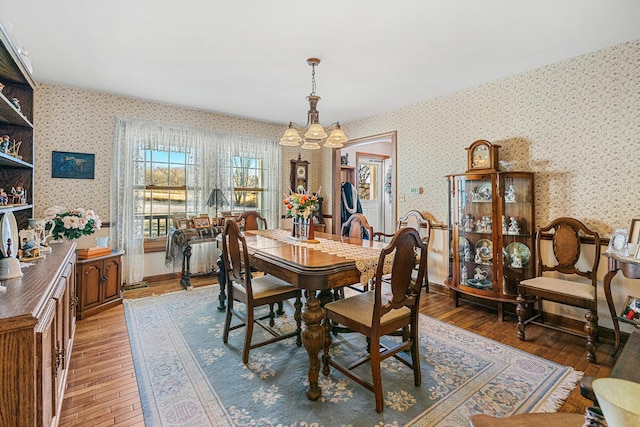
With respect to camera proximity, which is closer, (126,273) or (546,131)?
(546,131)

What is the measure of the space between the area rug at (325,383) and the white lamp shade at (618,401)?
146 cm

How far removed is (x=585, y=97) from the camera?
2906 mm

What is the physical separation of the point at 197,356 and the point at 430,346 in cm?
190

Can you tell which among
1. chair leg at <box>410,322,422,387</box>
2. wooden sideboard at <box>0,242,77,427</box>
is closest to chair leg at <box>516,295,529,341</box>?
chair leg at <box>410,322,422,387</box>

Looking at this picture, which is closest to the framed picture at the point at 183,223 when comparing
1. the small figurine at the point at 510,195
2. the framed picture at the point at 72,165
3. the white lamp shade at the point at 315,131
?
the framed picture at the point at 72,165

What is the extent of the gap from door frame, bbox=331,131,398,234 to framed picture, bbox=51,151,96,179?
3.69 m

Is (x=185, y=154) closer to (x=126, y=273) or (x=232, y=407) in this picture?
(x=126, y=273)

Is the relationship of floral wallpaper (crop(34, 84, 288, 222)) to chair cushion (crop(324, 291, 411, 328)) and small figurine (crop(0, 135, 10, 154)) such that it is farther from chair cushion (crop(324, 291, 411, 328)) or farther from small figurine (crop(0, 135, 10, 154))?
Answer: chair cushion (crop(324, 291, 411, 328))

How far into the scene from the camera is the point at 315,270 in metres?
1.90

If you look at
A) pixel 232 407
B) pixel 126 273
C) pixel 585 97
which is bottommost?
pixel 232 407

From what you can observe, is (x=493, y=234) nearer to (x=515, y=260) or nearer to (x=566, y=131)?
(x=515, y=260)

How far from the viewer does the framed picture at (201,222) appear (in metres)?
4.50

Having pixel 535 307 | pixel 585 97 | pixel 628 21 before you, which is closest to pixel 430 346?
pixel 535 307

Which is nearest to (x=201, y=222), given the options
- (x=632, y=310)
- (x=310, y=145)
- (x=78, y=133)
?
(x=78, y=133)
